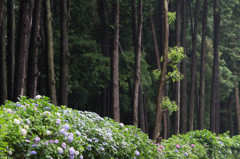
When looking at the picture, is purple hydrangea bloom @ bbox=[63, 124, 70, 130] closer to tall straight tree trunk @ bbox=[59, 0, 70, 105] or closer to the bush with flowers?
the bush with flowers

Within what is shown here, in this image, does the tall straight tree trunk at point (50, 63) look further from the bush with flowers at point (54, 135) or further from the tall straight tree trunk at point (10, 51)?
the bush with flowers at point (54, 135)

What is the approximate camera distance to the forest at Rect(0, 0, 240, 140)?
1470 centimetres

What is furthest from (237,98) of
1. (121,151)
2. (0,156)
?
(0,156)

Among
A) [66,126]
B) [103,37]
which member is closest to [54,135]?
[66,126]

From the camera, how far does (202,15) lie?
109 ft

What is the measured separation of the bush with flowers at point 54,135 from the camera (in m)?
5.70

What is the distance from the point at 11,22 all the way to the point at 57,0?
10.5m

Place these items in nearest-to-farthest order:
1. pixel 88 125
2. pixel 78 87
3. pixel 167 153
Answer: pixel 88 125 < pixel 167 153 < pixel 78 87

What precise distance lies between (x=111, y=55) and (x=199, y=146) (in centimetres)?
816

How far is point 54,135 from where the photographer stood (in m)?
6.53

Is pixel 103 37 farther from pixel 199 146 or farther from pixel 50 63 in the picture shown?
pixel 199 146

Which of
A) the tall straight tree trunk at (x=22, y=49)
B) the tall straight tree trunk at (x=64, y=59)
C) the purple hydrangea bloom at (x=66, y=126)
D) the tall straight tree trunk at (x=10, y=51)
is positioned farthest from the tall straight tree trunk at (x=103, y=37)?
the purple hydrangea bloom at (x=66, y=126)

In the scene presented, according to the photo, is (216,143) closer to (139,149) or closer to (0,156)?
(139,149)

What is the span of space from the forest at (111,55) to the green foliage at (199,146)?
4.30 ft
